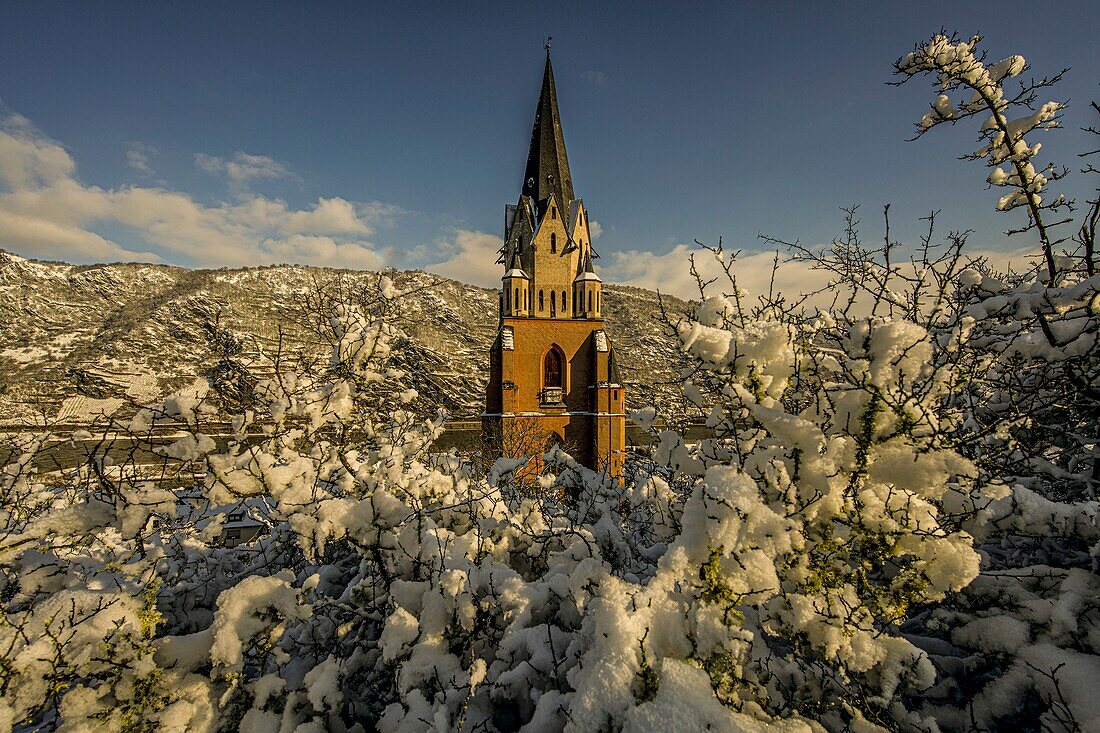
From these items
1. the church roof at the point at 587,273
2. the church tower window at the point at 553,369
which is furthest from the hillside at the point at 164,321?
the church roof at the point at 587,273

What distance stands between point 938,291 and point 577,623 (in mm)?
3568

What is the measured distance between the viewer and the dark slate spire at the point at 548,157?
21.2 metres

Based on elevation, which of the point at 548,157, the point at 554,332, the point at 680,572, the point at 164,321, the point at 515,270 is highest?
the point at 548,157

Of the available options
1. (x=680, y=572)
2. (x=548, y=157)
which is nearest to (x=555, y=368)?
(x=548, y=157)

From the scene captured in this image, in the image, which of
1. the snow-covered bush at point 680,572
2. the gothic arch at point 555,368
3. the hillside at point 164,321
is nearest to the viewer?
→ the snow-covered bush at point 680,572

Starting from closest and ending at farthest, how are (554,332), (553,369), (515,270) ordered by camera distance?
1. (515,270)
2. (554,332)
3. (553,369)

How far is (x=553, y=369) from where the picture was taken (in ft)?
69.4

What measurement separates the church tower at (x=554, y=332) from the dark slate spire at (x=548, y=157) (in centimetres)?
6

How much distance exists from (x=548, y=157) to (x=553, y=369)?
10529 mm

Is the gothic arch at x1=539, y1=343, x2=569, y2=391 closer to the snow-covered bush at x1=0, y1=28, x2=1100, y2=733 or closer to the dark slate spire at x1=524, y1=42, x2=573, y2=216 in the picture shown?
the dark slate spire at x1=524, y1=42, x2=573, y2=216

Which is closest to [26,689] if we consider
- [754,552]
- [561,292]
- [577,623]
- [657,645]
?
[577,623]

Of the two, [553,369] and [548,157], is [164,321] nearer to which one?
[548,157]

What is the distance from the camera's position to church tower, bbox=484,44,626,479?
20.3 metres

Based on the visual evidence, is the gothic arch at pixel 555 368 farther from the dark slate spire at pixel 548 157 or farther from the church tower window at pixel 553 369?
the dark slate spire at pixel 548 157
